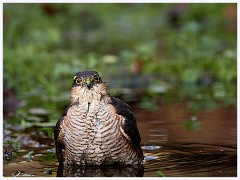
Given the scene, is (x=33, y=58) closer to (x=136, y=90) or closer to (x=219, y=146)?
(x=136, y=90)

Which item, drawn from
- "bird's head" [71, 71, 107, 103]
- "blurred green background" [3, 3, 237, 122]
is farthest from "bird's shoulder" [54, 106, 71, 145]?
"blurred green background" [3, 3, 237, 122]

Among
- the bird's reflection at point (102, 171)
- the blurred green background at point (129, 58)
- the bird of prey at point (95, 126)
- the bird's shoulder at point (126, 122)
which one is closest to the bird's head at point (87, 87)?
the bird of prey at point (95, 126)

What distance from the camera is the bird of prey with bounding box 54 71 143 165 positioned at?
7.06 metres

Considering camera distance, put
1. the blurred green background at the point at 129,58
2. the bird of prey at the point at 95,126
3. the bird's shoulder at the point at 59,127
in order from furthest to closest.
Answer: the blurred green background at the point at 129,58 → the bird's shoulder at the point at 59,127 → the bird of prey at the point at 95,126

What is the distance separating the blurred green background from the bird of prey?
2995 millimetres

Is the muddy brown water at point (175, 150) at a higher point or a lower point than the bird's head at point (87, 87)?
lower

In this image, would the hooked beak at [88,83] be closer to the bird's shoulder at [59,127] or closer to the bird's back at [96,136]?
the bird's back at [96,136]

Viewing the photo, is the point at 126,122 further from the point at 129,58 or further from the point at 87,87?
the point at 129,58

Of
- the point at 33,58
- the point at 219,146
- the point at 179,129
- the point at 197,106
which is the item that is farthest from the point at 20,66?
the point at 219,146

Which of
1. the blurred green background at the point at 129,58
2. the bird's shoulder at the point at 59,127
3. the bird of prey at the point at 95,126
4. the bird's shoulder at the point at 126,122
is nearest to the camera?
the bird of prey at the point at 95,126

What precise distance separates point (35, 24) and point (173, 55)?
4881mm

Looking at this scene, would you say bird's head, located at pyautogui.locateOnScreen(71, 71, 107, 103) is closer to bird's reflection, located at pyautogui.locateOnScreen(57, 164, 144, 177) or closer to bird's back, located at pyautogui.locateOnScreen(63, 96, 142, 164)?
bird's back, located at pyautogui.locateOnScreen(63, 96, 142, 164)

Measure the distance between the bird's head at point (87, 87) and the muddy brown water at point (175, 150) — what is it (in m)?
0.63

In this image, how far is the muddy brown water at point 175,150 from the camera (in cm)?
718
